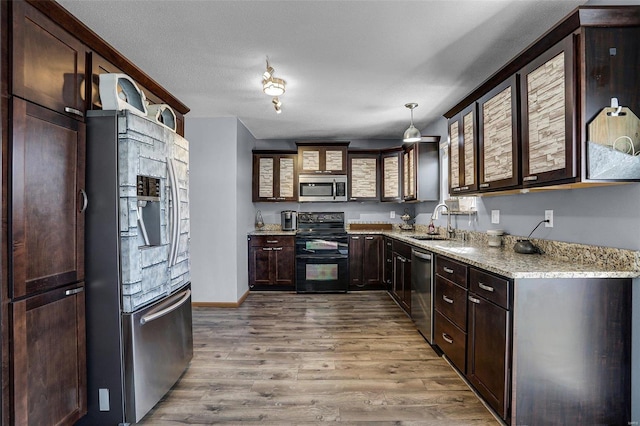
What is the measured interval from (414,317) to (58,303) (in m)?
2.98

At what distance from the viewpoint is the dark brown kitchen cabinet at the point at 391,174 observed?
16.0ft

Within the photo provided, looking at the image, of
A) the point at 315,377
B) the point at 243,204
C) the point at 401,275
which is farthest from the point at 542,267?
the point at 243,204

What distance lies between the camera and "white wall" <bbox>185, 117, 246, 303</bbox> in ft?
13.1

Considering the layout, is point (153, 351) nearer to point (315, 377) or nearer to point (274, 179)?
point (315, 377)

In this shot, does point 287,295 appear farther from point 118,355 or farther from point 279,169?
point 118,355

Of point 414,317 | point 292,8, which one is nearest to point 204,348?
point 414,317

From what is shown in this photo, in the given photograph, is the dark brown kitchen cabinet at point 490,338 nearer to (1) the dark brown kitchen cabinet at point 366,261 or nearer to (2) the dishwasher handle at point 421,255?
(2) the dishwasher handle at point 421,255

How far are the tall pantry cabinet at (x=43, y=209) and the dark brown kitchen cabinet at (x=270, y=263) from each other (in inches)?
117

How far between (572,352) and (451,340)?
0.85m

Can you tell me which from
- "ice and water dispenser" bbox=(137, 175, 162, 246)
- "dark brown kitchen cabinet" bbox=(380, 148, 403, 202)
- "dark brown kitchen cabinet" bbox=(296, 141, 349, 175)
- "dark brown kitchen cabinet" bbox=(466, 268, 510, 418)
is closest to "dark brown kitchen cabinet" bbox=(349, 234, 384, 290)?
"dark brown kitchen cabinet" bbox=(380, 148, 403, 202)

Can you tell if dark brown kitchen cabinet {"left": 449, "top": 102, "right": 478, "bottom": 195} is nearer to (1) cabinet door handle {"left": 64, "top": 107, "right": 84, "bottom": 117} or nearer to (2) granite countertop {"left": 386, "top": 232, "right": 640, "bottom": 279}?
(2) granite countertop {"left": 386, "top": 232, "right": 640, "bottom": 279}

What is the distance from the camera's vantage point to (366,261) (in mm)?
4695

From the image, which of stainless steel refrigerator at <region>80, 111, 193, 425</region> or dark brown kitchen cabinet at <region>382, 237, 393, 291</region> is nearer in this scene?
stainless steel refrigerator at <region>80, 111, 193, 425</region>

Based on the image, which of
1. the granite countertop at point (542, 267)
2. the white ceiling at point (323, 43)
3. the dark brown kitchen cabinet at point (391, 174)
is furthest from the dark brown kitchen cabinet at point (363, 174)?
the granite countertop at point (542, 267)
